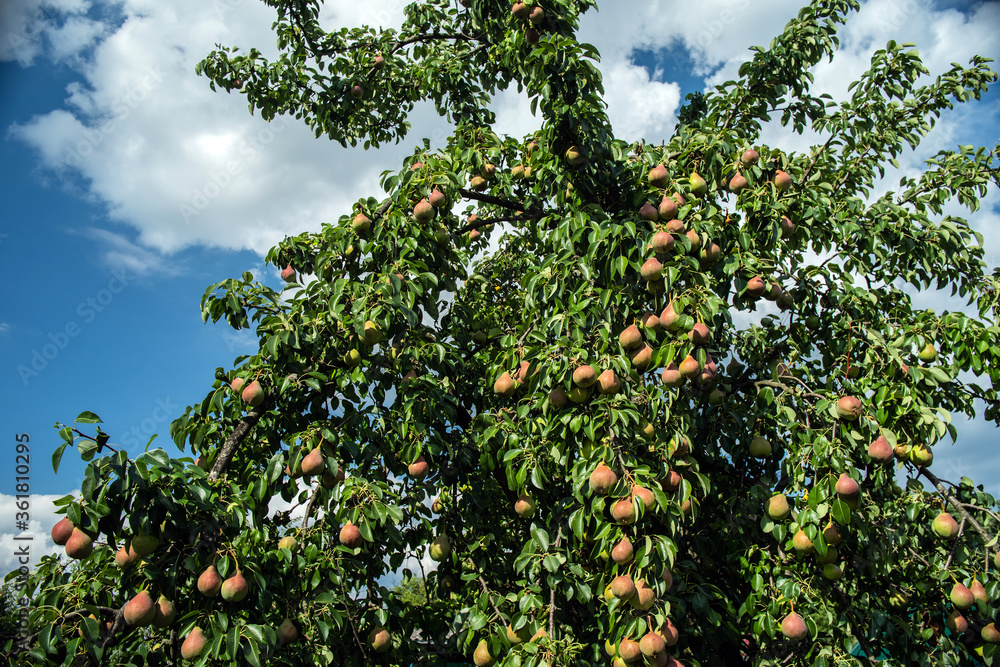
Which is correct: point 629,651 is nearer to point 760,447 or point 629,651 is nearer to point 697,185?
point 760,447

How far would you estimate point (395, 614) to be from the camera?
3.08 metres

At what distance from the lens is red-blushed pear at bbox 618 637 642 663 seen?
261 centimetres

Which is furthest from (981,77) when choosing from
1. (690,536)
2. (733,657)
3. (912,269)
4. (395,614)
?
(395,614)

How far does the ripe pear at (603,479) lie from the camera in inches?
103

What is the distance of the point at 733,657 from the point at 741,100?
11.8 feet

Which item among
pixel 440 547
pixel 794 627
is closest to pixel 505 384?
pixel 440 547

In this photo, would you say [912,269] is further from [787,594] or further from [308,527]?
[308,527]

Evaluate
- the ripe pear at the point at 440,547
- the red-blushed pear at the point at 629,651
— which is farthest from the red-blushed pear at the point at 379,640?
the red-blushed pear at the point at 629,651

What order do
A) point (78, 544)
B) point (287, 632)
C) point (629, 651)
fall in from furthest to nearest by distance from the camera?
point (287, 632)
point (629, 651)
point (78, 544)

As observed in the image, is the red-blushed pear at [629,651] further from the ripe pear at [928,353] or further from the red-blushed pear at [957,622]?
the ripe pear at [928,353]

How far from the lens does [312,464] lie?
2.82 metres

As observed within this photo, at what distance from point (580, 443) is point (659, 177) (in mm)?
1559

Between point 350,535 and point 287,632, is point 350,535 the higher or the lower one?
the higher one

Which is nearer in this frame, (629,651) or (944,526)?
(629,651)
